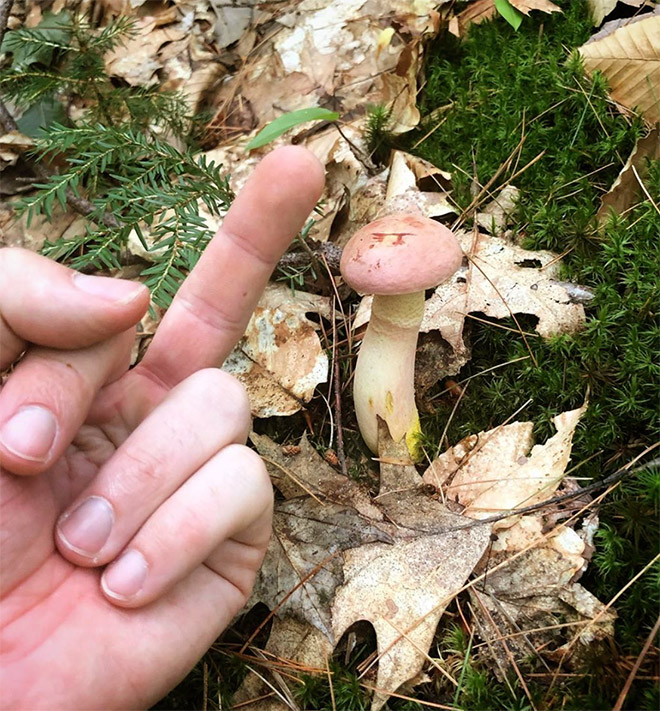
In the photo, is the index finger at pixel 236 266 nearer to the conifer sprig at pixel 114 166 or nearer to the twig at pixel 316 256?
the conifer sprig at pixel 114 166

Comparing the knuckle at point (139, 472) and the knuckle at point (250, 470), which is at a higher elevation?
the knuckle at point (139, 472)

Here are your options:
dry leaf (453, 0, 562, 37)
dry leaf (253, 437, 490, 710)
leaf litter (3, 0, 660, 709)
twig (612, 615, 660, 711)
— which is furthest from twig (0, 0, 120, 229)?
twig (612, 615, 660, 711)

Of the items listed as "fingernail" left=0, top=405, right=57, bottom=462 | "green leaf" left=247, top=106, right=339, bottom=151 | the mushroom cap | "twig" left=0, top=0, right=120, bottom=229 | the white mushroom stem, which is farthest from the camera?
"twig" left=0, top=0, right=120, bottom=229

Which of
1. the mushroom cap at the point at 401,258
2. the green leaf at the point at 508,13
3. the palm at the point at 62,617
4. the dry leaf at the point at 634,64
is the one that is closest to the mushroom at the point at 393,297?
the mushroom cap at the point at 401,258

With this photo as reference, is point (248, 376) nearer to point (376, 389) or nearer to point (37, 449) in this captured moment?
point (376, 389)

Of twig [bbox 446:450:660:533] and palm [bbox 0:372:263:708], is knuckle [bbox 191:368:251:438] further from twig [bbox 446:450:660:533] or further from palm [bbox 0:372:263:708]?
twig [bbox 446:450:660:533]

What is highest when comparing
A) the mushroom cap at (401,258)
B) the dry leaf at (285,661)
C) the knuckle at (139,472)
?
the mushroom cap at (401,258)
